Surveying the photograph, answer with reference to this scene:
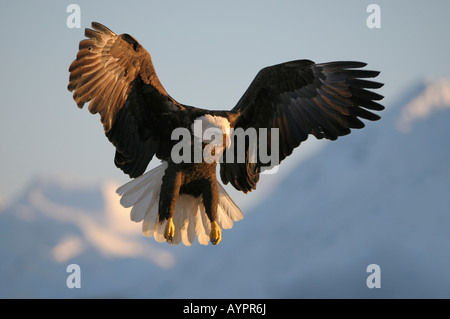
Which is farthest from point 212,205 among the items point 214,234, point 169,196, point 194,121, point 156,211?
point 194,121

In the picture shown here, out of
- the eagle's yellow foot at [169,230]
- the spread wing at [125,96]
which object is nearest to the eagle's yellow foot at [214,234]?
A: the eagle's yellow foot at [169,230]

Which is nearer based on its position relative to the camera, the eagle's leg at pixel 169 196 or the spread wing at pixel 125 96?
the spread wing at pixel 125 96

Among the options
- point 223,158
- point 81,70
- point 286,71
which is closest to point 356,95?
point 286,71

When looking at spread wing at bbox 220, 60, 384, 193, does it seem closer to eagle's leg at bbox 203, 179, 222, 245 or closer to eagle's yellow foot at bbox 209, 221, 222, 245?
eagle's leg at bbox 203, 179, 222, 245

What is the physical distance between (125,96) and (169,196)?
0.98m

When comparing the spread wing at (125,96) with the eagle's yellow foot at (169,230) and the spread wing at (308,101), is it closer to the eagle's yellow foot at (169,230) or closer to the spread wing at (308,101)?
the eagle's yellow foot at (169,230)

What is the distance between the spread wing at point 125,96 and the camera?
6.23m

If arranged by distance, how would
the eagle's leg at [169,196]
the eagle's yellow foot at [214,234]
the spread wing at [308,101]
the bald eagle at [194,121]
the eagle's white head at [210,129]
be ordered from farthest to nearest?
1. the spread wing at [308,101]
2. the eagle's yellow foot at [214,234]
3. the eagle's leg at [169,196]
4. the eagle's white head at [210,129]
5. the bald eagle at [194,121]

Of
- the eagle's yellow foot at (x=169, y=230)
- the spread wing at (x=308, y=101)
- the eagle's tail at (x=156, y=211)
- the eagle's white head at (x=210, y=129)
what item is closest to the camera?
the eagle's white head at (x=210, y=129)

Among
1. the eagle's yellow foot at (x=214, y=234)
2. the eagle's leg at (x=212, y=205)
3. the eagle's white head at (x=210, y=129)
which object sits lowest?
the eagle's yellow foot at (x=214, y=234)

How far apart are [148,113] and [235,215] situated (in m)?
1.48

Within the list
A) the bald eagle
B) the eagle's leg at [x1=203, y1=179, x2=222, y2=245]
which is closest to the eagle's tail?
the bald eagle

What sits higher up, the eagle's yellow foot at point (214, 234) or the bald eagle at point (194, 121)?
the bald eagle at point (194, 121)

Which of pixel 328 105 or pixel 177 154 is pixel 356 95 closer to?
pixel 328 105
